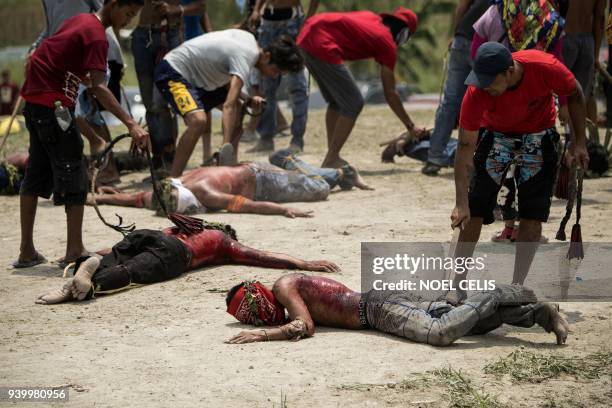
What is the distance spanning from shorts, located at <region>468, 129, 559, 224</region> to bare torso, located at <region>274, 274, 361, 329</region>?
82cm

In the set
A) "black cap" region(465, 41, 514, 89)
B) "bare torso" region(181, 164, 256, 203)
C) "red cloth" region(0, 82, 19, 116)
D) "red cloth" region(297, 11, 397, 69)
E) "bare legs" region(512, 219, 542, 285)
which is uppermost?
"black cap" region(465, 41, 514, 89)

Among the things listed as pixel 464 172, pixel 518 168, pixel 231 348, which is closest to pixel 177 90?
pixel 518 168

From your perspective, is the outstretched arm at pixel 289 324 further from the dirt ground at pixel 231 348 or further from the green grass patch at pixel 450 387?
the green grass patch at pixel 450 387

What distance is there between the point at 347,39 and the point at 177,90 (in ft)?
5.85

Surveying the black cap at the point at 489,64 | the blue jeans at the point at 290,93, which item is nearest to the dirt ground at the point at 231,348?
the black cap at the point at 489,64

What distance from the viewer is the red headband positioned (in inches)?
200

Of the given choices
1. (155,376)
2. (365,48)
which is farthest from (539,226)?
(365,48)

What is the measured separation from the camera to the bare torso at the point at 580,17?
851 cm

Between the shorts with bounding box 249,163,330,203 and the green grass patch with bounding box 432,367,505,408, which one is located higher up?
the green grass patch with bounding box 432,367,505,408

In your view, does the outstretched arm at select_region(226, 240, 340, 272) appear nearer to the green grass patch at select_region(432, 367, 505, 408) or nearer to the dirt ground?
the dirt ground

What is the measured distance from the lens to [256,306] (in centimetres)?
507

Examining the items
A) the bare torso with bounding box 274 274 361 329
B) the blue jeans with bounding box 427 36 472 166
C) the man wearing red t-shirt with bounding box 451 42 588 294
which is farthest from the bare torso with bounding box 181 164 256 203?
the man wearing red t-shirt with bounding box 451 42 588 294

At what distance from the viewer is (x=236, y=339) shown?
15.9ft

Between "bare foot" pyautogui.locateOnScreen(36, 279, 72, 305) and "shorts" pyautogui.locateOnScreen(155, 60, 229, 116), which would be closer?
"bare foot" pyautogui.locateOnScreen(36, 279, 72, 305)
